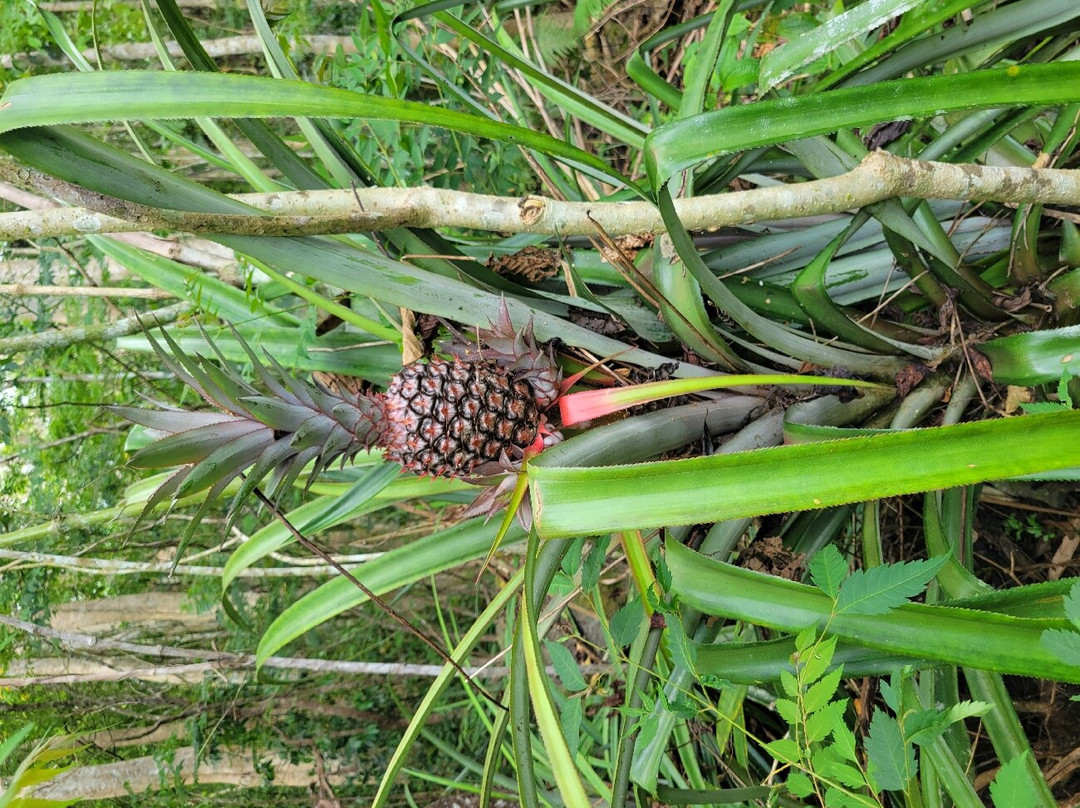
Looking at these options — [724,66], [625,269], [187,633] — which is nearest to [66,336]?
[625,269]

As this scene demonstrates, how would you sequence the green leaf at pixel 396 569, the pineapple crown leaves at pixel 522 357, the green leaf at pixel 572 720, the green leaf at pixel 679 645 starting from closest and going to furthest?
the green leaf at pixel 679 645, the green leaf at pixel 572 720, the pineapple crown leaves at pixel 522 357, the green leaf at pixel 396 569

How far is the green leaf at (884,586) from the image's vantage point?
510 millimetres

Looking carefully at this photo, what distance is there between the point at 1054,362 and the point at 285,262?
842 millimetres

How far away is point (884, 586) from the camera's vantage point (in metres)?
0.52

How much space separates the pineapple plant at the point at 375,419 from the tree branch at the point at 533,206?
0.12 meters

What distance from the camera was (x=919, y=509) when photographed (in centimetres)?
129

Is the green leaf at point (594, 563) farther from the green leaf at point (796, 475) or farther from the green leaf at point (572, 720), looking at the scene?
the green leaf at point (796, 475)

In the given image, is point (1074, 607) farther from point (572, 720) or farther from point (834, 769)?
point (572, 720)

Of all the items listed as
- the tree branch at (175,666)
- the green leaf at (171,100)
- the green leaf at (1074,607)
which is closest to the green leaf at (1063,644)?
the green leaf at (1074,607)

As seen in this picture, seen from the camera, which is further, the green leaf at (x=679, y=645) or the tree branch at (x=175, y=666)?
the tree branch at (x=175, y=666)

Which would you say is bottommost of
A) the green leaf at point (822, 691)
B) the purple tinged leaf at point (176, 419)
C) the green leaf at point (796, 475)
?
the green leaf at point (822, 691)

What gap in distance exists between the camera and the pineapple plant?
73cm

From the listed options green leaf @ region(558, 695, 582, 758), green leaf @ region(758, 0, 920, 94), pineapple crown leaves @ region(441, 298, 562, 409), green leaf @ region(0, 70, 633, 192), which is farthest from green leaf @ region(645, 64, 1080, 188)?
green leaf @ region(558, 695, 582, 758)

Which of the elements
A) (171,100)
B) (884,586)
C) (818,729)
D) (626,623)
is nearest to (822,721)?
(818,729)
